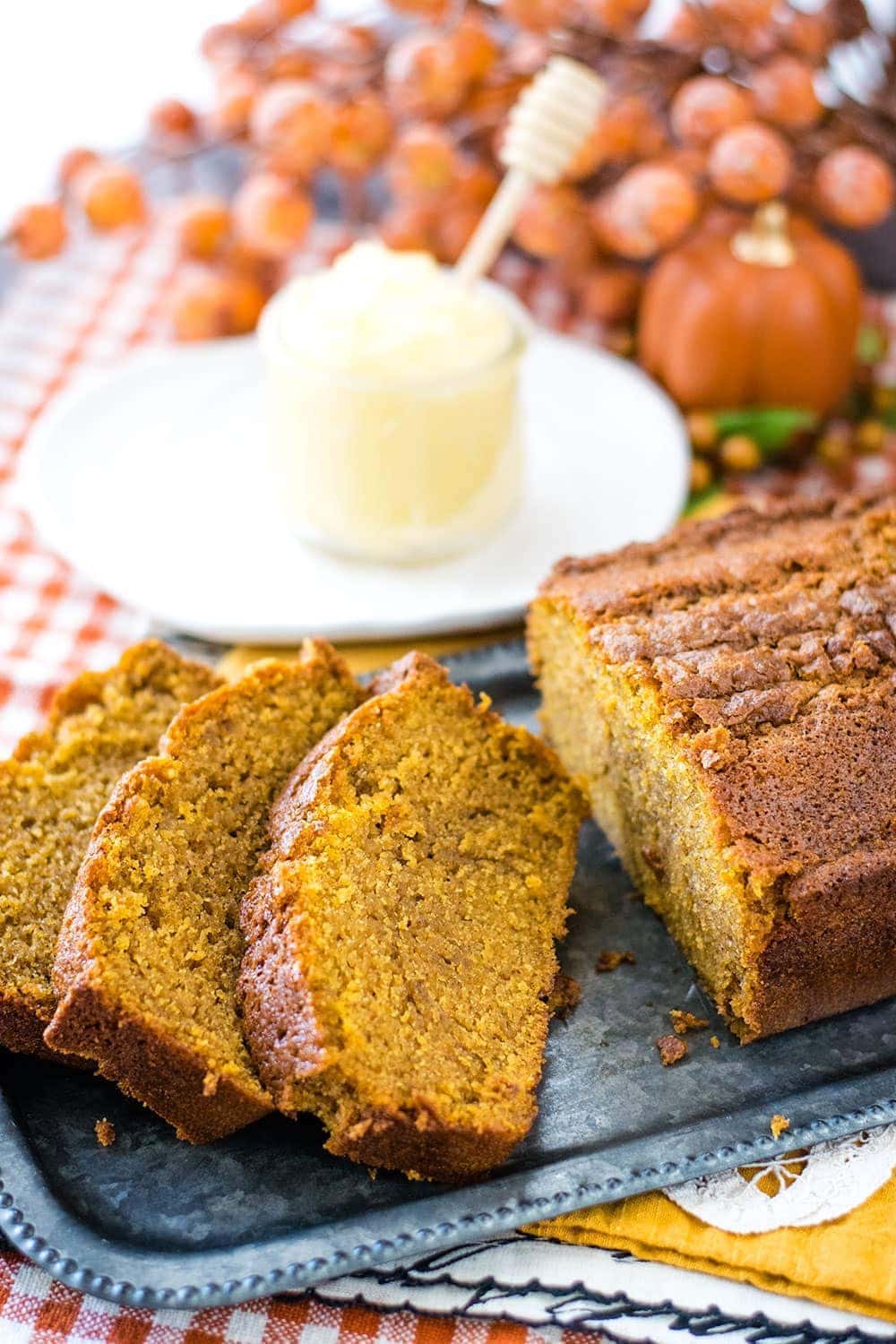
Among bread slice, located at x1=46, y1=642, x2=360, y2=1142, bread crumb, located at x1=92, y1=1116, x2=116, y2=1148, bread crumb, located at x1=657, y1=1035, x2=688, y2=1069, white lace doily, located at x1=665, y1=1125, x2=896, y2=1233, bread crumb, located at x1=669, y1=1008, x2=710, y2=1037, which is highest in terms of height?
bread slice, located at x1=46, y1=642, x2=360, y2=1142

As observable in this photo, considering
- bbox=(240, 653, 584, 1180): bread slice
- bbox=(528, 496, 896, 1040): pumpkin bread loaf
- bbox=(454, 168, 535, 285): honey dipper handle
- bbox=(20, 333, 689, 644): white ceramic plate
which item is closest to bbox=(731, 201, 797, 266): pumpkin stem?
bbox=(20, 333, 689, 644): white ceramic plate

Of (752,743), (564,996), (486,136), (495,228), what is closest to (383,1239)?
(564,996)

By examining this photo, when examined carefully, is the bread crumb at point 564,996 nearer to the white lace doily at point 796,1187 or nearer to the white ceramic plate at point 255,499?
the white lace doily at point 796,1187

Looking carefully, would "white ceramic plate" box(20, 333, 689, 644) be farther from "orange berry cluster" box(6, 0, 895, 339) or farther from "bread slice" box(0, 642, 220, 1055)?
"bread slice" box(0, 642, 220, 1055)

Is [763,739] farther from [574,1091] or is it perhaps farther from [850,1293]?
[850,1293]

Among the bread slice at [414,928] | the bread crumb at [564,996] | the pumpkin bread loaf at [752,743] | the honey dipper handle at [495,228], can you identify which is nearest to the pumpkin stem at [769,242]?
the honey dipper handle at [495,228]

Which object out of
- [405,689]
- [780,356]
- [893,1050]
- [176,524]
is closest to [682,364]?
[780,356]
